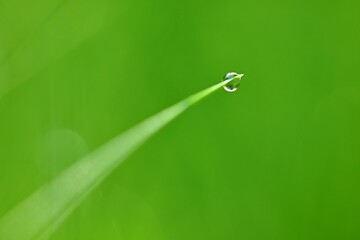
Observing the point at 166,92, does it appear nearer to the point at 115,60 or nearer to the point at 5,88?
the point at 115,60

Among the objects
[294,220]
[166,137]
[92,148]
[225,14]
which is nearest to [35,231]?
[92,148]

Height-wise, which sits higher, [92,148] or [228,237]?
[92,148]

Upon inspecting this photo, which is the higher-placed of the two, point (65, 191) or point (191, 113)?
point (191, 113)

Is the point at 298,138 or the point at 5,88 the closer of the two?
the point at 5,88

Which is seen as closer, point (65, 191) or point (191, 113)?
point (65, 191)
